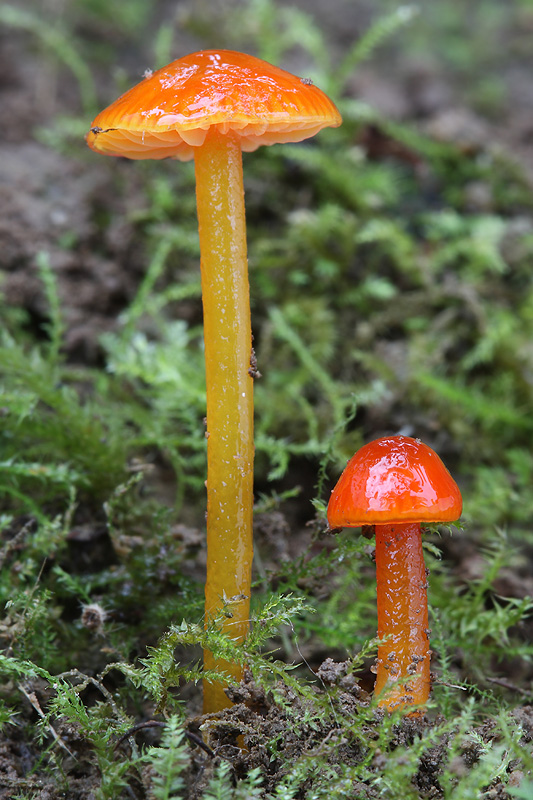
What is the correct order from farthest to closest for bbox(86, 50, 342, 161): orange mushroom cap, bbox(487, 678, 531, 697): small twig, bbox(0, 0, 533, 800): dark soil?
bbox(487, 678, 531, 697): small twig < bbox(0, 0, 533, 800): dark soil < bbox(86, 50, 342, 161): orange mushroom cap

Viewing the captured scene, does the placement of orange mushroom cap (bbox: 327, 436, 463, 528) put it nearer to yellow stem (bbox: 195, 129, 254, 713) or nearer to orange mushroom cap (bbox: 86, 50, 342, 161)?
yellow stem (bbox: 195, 129, 254, 713)

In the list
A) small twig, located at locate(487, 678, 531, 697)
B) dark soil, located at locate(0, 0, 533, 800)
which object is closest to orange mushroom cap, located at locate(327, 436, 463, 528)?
dark soil, located at locate(0, 0, 533, 800)

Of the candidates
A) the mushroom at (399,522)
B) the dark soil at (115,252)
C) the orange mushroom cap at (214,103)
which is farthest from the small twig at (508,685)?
the orange mushroom cap at (214,103)

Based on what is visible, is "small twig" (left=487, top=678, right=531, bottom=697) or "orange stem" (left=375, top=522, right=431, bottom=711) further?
"small twig" (left=487, top=678, right=531, bottom=697)

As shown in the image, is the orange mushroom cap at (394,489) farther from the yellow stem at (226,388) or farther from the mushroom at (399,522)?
the yellow stem at (226,388)

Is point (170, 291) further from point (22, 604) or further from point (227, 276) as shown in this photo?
point (22, 604)

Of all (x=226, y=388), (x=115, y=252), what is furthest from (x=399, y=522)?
(x=115, y=252)

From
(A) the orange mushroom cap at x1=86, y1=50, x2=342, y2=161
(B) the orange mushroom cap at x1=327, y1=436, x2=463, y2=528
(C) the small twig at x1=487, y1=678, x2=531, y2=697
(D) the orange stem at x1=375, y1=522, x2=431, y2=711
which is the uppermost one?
(A) the orange mushroom cap at x1=86, y1=50, x2=342, y2=161

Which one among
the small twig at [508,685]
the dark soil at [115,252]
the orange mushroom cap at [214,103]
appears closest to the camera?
the orange mushroom cap at [214,103]

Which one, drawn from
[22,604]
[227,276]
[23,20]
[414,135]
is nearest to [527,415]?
[414,135]
